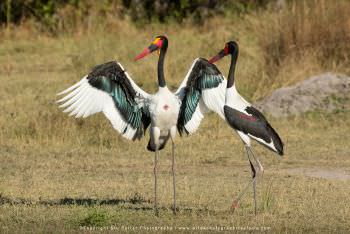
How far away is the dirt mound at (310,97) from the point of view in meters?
12.7

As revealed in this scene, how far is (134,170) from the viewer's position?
989 centimetres

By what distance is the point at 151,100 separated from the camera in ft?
26.5

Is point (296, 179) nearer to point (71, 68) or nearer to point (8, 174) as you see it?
point (8, 174)

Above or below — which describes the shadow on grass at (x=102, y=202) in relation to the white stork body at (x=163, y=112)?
below

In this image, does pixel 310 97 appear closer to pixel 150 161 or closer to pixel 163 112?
pixel 150 161

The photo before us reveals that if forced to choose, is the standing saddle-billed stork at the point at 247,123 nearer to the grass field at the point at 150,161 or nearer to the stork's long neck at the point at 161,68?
→ the grass field at the point at 150,161

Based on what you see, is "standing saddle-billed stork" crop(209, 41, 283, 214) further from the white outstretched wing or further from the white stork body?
the white outstretched wing

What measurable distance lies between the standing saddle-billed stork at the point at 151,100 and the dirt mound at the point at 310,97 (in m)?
4.37

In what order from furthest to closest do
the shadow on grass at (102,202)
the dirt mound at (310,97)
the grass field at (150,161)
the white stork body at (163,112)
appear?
1. the dirt mound at (310,97)
2. the white stork body at (163,112)
3. the shadow on grass at (102,202)
4. the grass field at (150,161)

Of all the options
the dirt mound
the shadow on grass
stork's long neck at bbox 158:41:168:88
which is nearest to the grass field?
the shadow on grass

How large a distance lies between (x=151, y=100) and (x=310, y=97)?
16.7ft

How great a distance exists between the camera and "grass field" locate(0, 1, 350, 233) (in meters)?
7.38

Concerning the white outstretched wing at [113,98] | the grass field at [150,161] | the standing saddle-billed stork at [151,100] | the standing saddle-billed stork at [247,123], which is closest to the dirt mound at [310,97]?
the grass field at [150,161]

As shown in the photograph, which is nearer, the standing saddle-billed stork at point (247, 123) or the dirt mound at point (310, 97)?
the standing saddle-billed stork at point (247, 123)
